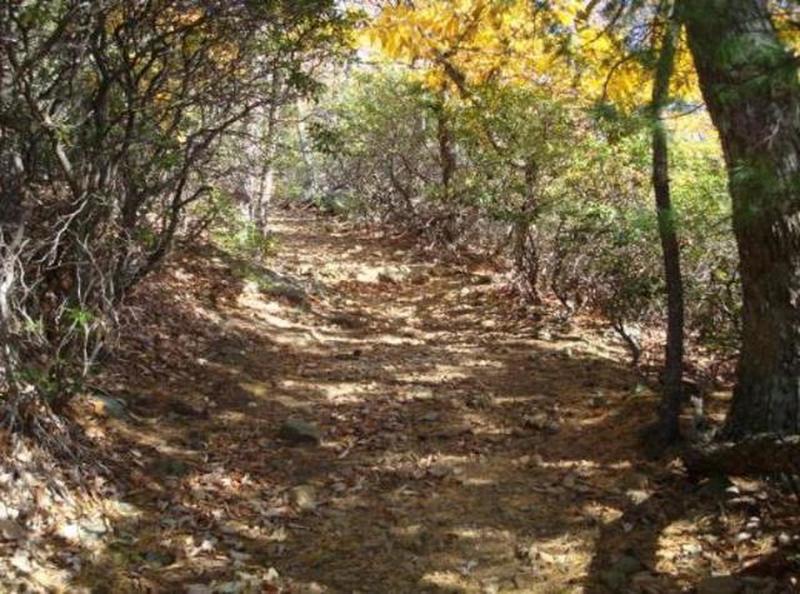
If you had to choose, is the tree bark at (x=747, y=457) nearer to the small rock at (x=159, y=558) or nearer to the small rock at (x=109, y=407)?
the small rock at (x=159, y=558)

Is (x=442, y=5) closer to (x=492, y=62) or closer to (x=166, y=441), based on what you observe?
(x=492, y=62)

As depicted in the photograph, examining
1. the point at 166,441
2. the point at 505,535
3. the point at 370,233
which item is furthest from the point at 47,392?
the point at 370,233

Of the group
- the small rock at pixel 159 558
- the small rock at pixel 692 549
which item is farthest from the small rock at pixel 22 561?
the small rock at pixel 692 549

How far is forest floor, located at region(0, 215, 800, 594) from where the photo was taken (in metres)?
4.10

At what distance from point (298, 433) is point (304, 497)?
2.99 ft

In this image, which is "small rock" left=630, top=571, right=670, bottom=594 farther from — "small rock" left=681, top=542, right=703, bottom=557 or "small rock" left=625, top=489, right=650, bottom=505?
"small rock" left=625, top=489, right=650, bottom=505

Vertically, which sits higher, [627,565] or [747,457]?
[747,457]

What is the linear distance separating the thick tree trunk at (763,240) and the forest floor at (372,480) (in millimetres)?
551

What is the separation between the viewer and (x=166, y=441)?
546cm

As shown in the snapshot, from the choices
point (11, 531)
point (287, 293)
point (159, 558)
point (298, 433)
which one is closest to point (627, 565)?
point (159, 558)

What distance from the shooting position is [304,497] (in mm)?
5047

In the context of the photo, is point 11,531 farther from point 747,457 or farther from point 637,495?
point 747,457

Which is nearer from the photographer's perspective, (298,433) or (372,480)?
(372,480)

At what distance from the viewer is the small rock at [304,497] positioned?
16.3 ft
